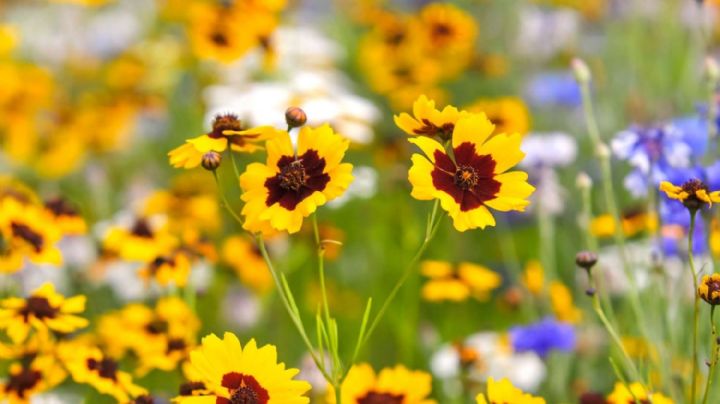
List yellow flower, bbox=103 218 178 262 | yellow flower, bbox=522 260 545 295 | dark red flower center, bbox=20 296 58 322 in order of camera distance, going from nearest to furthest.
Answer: dark red flower center, bbox=20 296 58 322 → yellow flower, bbox=103 218 178 262 → yellow flower, bbox=522 260 545 295

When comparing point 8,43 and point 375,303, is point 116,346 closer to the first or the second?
point 375,303

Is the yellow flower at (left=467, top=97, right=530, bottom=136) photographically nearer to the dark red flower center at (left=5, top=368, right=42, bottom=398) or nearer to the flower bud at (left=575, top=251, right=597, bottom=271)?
the flower bud at (left=575, top=251, right=597, bottom=271)

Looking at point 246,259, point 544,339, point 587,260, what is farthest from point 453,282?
point 587,260

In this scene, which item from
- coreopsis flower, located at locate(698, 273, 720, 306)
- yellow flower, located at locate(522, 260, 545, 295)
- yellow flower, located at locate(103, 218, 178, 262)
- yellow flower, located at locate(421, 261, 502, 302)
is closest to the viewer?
coreopsis flower, located at locate(698, 273, 720, 306)

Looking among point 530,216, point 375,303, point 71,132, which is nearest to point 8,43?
point 71,132

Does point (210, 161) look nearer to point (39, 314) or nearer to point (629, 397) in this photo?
point (39, 314)

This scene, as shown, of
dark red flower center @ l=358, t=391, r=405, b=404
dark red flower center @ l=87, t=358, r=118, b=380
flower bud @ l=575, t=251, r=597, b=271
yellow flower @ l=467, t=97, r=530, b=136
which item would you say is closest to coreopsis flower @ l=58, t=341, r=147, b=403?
dark red flower center @ l=87, t=358, r=118, b=380
